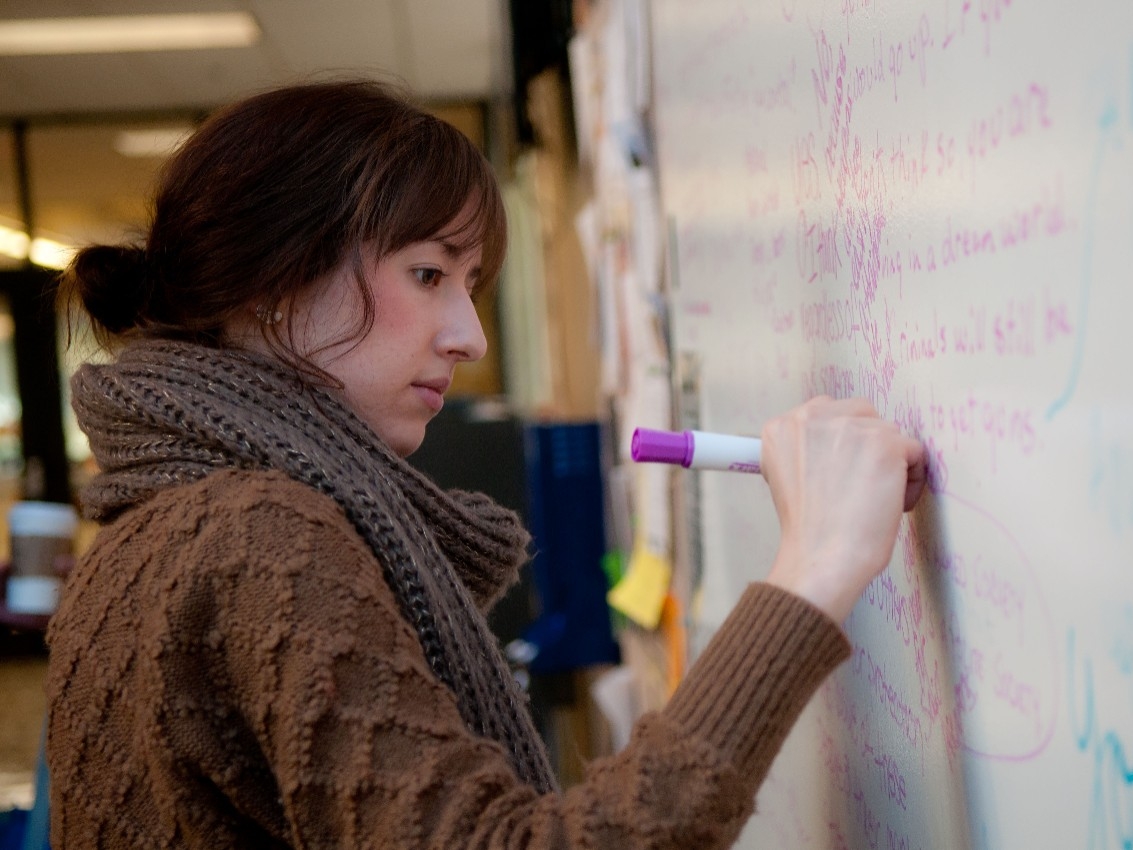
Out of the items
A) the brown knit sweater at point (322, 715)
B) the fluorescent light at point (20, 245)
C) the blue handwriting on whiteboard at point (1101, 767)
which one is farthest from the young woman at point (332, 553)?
the fluorescent light at point (20, 245)

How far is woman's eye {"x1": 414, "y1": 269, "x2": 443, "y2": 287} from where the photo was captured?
0.84 metres

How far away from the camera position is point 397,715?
57cm

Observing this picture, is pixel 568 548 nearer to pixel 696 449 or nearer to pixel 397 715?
pixel 696 449

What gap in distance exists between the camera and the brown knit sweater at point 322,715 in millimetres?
553

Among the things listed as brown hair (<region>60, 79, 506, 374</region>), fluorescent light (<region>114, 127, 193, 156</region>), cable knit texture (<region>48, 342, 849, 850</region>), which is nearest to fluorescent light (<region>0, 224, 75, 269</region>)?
fluorescent light (<region>114, 127, 193, 156</region>)

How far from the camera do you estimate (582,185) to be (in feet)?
8.96

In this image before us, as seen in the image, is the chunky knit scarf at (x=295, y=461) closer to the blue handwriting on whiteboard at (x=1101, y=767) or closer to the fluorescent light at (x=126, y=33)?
the blue handwriting on whiteboard at (x=1101, y=767)

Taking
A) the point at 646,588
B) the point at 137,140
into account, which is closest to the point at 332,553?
the point at 646,588

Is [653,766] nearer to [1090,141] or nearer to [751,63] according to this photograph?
[1090,141]

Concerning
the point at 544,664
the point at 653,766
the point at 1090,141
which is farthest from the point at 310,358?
the point at 544,664

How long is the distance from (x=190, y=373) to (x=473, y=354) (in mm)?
236

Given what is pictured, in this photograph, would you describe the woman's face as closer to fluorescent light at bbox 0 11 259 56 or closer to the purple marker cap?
the purple marker cap

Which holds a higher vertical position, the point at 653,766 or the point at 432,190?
the point at 432,190

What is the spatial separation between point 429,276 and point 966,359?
1.40 feet
